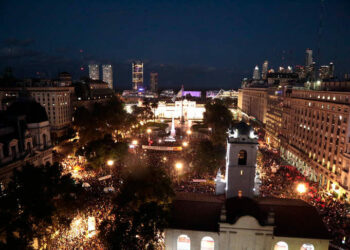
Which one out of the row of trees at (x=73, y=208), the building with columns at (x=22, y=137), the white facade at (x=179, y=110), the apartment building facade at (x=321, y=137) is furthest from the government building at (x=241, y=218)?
the white facade at (x=179, y=110)

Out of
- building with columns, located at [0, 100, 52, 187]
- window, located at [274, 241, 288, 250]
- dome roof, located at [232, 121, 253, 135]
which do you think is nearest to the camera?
window, located at [274, 241, 288, 250]

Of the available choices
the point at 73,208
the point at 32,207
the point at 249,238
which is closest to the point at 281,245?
the point at 249,238

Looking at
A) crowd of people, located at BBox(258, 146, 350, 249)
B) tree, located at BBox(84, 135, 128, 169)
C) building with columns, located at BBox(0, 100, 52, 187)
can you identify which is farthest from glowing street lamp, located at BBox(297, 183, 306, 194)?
Result: building with columns, located at BBox(0, 100, 52, 187)

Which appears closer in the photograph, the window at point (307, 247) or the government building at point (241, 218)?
the government building at point (241, 218)

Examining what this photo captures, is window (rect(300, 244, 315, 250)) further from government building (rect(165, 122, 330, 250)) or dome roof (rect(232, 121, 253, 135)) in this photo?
dome roof (rect(232, 121, 253, 135))

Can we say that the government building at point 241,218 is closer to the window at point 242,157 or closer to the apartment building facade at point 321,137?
the window at point 242,157

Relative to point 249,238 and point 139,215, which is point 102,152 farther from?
point 249,238
